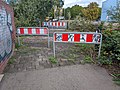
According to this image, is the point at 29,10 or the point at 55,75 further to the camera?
the point at 29,10

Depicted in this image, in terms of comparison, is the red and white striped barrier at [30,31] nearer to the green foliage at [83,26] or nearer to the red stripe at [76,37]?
the red stripe at [76,37]

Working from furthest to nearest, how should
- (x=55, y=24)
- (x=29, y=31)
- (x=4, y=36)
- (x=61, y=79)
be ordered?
(x=55, y=24) < (x=29, y=31) < (x=4, y=36) < (x=61, y=79)

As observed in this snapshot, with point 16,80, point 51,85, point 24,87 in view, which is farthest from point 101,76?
point 16,80

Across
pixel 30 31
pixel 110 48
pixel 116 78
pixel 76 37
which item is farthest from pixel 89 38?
pixel 30 31

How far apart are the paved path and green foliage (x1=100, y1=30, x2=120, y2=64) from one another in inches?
24.5

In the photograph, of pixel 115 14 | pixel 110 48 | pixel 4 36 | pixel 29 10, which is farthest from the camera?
pixel 29 10

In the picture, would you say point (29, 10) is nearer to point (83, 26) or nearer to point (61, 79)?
point (83, 26)

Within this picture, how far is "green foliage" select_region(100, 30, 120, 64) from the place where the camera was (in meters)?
4.20

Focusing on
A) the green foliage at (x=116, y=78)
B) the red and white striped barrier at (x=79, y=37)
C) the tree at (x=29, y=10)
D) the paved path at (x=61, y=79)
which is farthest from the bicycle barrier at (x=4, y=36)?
the tree at (x=29, y=10)

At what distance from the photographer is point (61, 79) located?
3293 mm

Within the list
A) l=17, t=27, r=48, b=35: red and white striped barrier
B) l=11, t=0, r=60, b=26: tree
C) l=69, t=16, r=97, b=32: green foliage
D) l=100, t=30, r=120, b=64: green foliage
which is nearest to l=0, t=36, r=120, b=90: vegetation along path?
l=100, t=30, r=120, b=64: green foliage

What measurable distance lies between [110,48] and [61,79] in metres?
2.41

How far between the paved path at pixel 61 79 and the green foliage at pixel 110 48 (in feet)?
2.04

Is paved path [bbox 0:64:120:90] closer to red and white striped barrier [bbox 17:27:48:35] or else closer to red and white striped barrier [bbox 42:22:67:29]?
red and white striped barrier [bbox 17:27:48:35]
